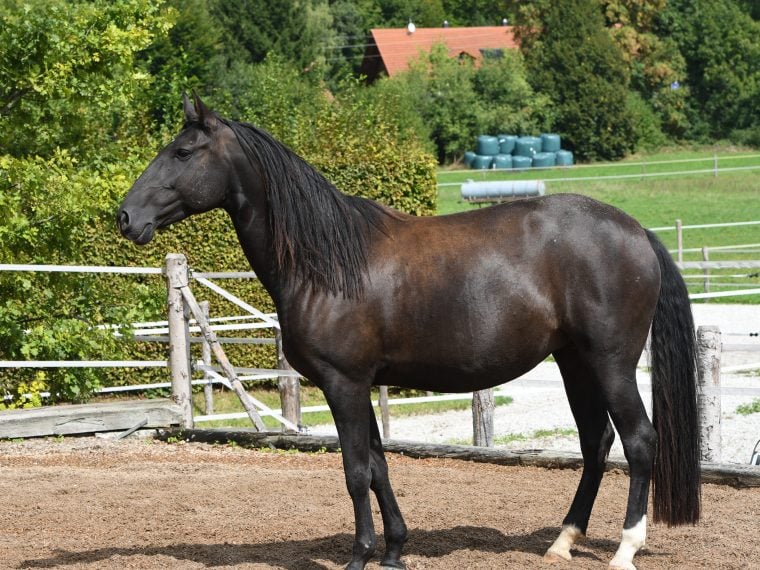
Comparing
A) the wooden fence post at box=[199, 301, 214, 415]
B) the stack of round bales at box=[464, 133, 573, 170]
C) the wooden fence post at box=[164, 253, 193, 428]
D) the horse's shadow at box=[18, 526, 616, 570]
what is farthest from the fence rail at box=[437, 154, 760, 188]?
the horse's shadow at box=[18, 526, 616, 570]

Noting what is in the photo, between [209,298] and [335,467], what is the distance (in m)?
5.05

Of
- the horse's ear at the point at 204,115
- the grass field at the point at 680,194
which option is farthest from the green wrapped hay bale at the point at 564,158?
the horse's ear at the point at 204,115

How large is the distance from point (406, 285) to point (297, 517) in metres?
1.81

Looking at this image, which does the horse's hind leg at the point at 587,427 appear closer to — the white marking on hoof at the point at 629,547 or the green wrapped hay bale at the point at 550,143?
the white marking on hoof at the point at 629,547

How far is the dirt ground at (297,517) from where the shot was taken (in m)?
4.84

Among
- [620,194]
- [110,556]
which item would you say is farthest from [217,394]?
[620,194]

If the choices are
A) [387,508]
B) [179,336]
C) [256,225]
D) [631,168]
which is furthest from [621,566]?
[631,168]

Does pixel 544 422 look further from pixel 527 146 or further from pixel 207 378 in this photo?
pixel 527 146

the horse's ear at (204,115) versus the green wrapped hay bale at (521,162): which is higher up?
the horse's ear at (204,115)

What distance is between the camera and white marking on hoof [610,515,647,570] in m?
4.46

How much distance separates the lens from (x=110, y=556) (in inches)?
196

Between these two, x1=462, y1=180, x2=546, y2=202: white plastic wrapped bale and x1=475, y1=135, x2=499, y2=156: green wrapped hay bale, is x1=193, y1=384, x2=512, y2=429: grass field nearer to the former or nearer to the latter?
x1=462, y1=180, x2=546, y2=202: white plastic wrapped bale

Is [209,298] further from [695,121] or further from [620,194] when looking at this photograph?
[695,121]

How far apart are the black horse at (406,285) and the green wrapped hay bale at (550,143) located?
3401cm
